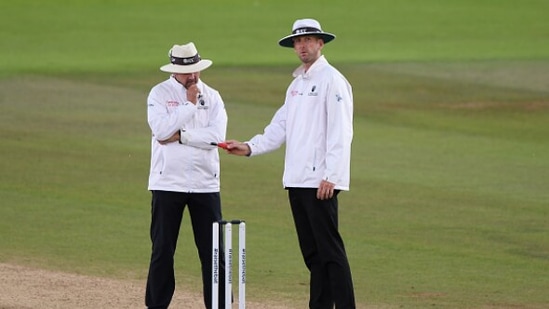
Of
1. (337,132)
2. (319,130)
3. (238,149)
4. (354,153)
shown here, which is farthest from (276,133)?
(354,153)

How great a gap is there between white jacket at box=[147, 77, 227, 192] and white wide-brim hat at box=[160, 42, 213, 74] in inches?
5.8

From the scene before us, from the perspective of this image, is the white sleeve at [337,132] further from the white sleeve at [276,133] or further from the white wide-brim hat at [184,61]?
the white wide-brim hat at [184,61]

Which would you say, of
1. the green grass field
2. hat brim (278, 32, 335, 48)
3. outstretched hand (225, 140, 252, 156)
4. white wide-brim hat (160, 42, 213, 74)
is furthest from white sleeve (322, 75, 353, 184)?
the green grass field

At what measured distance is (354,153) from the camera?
19078mm

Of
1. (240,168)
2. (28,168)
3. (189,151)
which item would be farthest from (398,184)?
(189,151)

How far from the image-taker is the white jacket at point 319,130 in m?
8.91

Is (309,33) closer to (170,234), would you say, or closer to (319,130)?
(319,130)

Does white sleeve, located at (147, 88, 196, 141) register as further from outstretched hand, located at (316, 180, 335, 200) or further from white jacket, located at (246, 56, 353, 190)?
outstretched hand, located at (316, 180, 335, 200)

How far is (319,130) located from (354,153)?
10090 mm

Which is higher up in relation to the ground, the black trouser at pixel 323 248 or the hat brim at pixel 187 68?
the hat brim at pixel 187 68

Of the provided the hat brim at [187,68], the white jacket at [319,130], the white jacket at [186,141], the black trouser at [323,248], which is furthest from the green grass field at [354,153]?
the hat brim at [187,68]

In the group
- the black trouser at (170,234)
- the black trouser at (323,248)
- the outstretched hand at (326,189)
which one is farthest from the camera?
the black trouser at (170,234)

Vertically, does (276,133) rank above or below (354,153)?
above

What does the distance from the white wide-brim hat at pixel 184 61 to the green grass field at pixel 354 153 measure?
2246 mm
